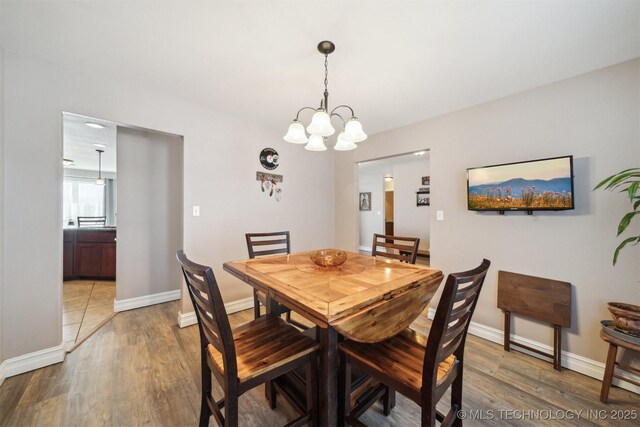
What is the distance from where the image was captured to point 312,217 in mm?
3693

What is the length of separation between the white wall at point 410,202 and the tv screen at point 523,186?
3.55 meters

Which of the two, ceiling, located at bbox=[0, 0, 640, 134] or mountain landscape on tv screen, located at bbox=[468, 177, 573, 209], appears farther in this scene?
mountain landscape on tv screen, located at bbox=[468, 177, 573, 209]

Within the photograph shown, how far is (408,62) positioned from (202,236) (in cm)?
254

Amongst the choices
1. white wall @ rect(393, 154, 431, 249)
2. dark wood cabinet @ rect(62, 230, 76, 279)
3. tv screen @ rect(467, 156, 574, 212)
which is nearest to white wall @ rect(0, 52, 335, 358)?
tv screen @ rect(467, 156, 574, 212)

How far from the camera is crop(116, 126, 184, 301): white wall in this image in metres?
2.88

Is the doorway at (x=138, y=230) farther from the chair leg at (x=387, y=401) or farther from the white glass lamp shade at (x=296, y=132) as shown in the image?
the chair leg at (x=387, y=401)

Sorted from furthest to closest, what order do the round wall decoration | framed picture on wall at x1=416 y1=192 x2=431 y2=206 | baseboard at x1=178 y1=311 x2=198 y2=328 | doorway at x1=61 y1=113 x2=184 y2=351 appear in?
framed picture on wall at x1=416 y1=192 x2=431 y2=206 < the round wall decoration < doorway at x1=61 y1=113 x2=184 y2=351 < baseboard at x1=178 y1=311 x2=198 y2=328

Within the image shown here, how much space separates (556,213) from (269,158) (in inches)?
117

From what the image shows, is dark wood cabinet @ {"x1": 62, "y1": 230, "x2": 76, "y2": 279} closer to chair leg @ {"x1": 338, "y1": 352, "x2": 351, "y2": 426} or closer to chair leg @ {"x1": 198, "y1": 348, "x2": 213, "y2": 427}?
chair leg @ {"x1": 198, "y1": 348, "x2": 213, "y2": 427}

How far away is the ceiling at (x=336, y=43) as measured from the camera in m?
1.33

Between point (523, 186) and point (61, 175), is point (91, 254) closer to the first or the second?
point (61, 175)

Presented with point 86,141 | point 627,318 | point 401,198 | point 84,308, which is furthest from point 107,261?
point 401,198

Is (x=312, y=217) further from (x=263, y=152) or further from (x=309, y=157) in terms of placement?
(x=263, y=152)

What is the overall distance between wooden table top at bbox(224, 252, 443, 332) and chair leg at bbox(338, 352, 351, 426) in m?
0.34
